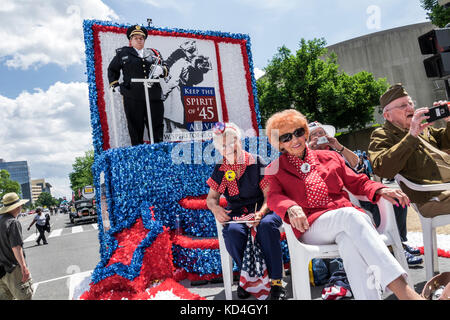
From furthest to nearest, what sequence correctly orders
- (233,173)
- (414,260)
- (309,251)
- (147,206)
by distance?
(147,206)
(414,260)
(233,173)
(309,251)

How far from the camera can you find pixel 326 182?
2254 millimetres

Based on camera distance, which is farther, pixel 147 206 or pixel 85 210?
pixel 85 210

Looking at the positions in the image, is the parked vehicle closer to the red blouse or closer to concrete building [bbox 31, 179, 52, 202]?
the red blouse

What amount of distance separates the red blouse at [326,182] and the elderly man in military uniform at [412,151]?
306mm

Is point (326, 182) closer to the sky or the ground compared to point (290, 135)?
closer to the ground

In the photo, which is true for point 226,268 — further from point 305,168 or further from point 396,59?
point 396,59

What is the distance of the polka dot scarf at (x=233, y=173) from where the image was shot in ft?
9.29

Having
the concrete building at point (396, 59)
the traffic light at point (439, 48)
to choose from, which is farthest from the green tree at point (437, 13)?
the traffic light at point (439, 48)

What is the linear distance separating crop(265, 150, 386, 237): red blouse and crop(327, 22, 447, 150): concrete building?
33136mm

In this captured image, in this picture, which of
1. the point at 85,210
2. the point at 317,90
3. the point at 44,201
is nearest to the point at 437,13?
the point at 317,90

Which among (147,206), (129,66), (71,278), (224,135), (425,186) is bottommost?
(71,278)

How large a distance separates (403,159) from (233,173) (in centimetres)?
131

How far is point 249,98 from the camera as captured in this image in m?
7.52

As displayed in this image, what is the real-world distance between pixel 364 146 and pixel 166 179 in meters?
22.9
